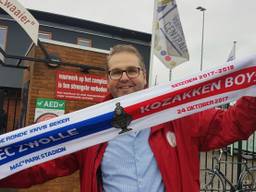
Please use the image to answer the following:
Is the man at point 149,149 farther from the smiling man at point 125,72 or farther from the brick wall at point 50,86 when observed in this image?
the brick wall at point 50,86

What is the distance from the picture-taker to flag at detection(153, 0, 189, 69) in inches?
316

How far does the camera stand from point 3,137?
2645 millimetres

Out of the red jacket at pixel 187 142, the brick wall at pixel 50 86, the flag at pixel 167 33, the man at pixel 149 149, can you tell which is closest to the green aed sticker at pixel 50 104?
the brick wall at pixel 50 86

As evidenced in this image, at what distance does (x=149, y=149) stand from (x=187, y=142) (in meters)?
0.23

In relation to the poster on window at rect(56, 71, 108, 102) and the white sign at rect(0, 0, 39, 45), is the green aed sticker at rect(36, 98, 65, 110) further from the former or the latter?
the white sign at rect(0, 0, 39, 45)

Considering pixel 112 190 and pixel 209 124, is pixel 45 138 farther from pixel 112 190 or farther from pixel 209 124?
pixel 209 124

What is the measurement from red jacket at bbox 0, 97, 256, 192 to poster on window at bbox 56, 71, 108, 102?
450 cm

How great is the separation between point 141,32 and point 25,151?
52.5ft

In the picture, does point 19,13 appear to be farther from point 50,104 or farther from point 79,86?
point 79,86

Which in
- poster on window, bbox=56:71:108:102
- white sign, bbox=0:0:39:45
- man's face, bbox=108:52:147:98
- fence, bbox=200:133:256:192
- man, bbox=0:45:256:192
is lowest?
man, bbox=0:45:256:192

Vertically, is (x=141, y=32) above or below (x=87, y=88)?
above

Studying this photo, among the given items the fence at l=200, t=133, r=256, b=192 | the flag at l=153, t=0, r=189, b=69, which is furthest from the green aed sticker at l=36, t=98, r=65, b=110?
the fence at l=200, t=133, r=256, b=192

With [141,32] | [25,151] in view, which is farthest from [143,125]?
[141,32]

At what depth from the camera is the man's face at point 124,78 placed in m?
2.55
